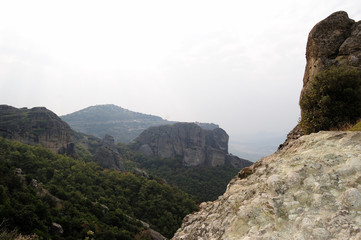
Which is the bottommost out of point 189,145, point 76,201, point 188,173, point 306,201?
point 188,173

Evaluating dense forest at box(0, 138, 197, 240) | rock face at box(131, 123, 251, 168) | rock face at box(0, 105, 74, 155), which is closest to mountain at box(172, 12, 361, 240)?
dense forest at box(0, 138, 197, 240)

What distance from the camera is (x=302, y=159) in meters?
5.58

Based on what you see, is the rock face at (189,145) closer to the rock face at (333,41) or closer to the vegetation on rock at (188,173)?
the vegetation on rock at (188,173)

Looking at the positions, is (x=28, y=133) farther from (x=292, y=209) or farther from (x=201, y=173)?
(x=292, y=209)

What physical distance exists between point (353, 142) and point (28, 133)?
87.2 metres

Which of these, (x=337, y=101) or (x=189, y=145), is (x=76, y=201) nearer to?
(x=337, y=101)

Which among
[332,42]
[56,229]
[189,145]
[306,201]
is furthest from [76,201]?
[189,145]

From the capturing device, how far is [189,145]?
127938 millimetres

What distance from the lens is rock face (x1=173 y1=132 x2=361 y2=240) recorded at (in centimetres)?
370

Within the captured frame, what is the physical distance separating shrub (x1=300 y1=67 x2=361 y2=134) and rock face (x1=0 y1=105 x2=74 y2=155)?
268 ft

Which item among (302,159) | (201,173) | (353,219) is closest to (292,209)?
(353,219)

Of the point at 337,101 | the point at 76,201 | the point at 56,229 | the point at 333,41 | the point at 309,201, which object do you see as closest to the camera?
the point at 309,201

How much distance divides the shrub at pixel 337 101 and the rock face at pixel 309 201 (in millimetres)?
3479

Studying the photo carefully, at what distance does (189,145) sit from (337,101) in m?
120
